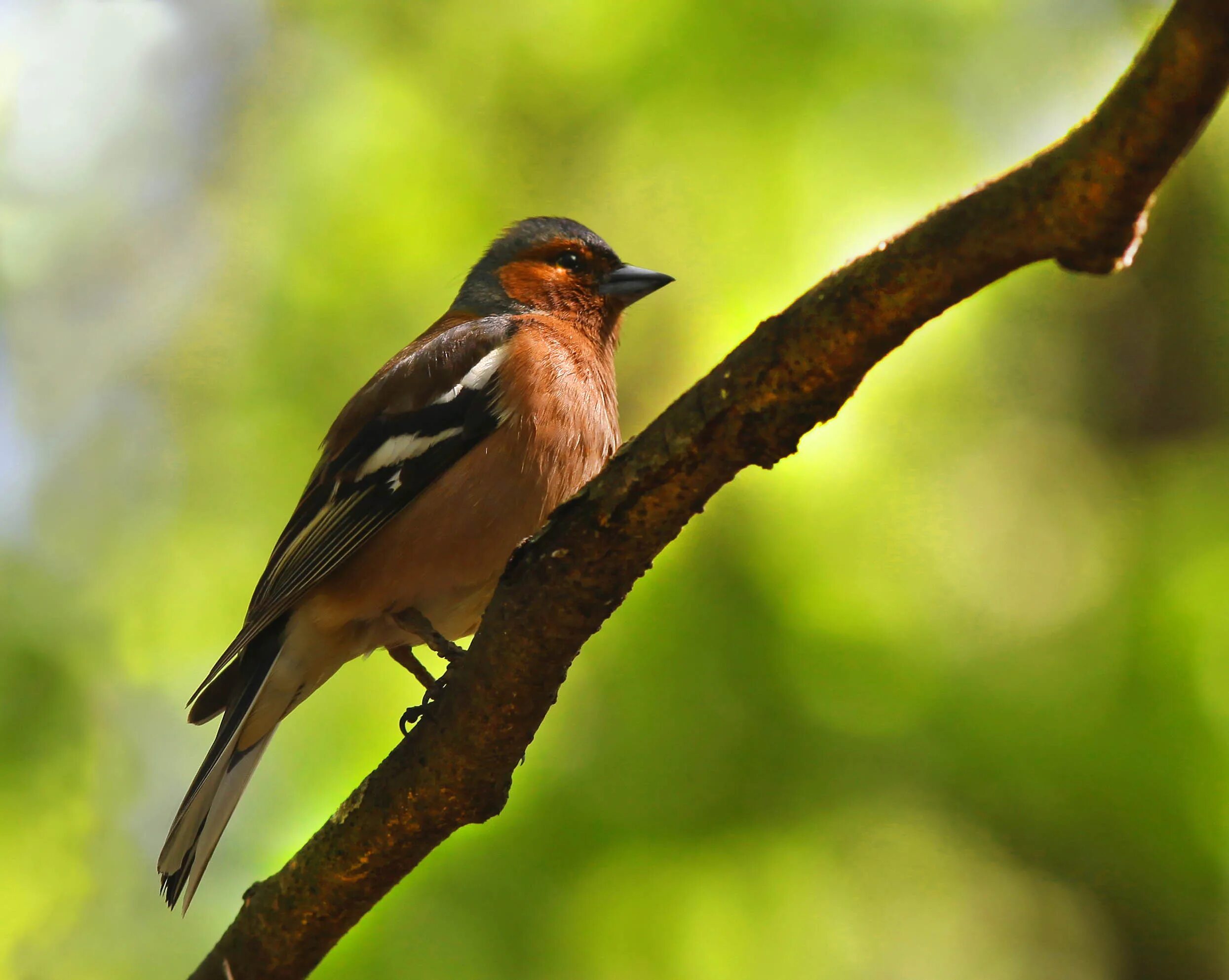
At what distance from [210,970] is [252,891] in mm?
258

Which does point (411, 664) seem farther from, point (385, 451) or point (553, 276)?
point (553, 276)

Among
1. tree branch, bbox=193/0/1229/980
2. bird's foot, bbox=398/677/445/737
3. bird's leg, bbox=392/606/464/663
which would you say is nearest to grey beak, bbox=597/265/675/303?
bird's leg, bbox=392/606/464/663

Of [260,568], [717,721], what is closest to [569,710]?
[717,721]

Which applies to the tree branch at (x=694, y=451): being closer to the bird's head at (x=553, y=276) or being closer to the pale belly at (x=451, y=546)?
the pale belly at (x=451, y=546)

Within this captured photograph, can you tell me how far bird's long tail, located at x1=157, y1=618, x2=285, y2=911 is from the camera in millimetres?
4023

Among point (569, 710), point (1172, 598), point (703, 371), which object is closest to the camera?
point (1172, 598)

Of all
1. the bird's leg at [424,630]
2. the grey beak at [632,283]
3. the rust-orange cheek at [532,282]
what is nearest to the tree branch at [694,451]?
the bird's leg at [424,630]

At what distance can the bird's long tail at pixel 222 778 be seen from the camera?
4.02 m

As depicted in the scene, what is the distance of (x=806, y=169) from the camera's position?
5016 mm

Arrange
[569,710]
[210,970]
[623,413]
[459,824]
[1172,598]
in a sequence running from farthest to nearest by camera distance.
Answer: [623,413] < [569,710] < [1172,598] < [210,970] < [459,824]

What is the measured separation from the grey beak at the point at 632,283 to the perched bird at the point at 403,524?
0.56 m

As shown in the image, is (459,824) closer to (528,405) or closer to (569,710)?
(569,710)

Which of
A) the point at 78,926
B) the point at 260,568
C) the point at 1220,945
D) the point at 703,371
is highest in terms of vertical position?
the point at 260,568

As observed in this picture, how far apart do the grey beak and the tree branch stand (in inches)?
95.6
